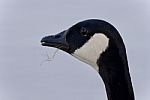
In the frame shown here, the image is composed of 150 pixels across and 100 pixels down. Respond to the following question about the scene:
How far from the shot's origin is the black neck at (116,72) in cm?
359

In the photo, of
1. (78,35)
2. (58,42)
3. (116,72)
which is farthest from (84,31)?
(116,72)

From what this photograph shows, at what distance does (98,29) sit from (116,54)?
0.59 feet

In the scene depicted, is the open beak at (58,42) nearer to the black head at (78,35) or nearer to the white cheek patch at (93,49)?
the black head at (78,35)

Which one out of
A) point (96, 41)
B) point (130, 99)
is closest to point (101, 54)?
point (96, 41)

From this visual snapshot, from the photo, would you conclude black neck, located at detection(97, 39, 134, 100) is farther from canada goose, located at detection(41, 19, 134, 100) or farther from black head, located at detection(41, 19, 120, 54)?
black head, located at detection(41, 19, 120, 54)

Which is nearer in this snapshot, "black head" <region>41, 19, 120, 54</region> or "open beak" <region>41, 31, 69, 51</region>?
"black head" <region>41, 19, 120, 54</region>

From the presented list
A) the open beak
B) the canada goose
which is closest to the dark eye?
the canada goose

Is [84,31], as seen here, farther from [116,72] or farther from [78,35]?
[116,72]

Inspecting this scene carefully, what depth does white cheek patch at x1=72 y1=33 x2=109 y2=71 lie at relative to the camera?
11.8 ft

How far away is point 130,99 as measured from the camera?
364 cm

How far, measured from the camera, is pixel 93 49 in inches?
144

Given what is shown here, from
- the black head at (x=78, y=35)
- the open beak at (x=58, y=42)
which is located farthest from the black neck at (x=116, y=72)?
the open beak at (x=58, y=42)

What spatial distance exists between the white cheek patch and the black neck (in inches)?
1.2

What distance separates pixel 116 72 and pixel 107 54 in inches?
4.6
